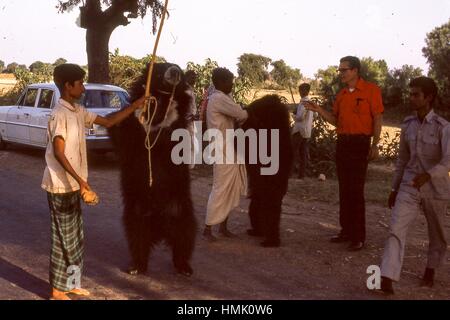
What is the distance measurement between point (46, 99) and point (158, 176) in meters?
8.79

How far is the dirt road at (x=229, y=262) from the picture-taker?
212 inches

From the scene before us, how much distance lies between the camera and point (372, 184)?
11656 mm

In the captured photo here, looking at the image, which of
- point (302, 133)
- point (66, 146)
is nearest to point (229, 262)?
point (66, 146)

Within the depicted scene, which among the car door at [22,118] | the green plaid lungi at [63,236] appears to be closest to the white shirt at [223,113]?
the green plaid lungi at [63,236]

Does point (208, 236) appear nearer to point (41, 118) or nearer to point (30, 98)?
point (41, 118)

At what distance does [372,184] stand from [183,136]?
6785 millimetres

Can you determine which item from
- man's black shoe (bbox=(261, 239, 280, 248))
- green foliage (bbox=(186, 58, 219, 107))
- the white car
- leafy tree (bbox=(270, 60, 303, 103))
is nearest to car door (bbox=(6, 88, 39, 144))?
the white car

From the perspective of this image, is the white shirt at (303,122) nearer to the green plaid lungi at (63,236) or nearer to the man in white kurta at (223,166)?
the man in white kurta at (223,166)

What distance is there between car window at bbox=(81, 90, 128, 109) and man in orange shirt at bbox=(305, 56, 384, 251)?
716 cm

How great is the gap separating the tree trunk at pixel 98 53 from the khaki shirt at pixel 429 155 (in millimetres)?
14971

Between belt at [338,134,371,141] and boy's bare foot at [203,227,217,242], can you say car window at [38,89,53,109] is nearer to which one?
boy's bare foot at [203,227,217,242]
